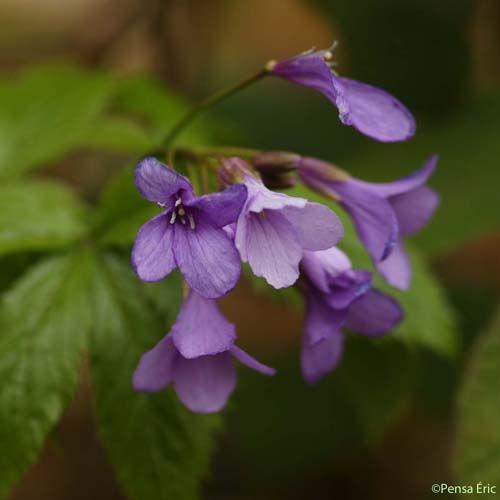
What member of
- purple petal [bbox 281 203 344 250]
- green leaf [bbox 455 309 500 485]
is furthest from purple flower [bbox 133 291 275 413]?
green leaf [bbox 455 309 500 485]

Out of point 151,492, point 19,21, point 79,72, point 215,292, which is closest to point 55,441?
point 151,492

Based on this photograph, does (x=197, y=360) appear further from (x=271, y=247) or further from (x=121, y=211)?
(x=121, y=211)

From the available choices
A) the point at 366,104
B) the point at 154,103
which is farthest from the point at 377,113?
the point at 154,103

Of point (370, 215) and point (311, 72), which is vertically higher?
point (311, 72)

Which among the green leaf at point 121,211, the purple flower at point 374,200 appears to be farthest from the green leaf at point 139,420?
the purple flower at point 374,200

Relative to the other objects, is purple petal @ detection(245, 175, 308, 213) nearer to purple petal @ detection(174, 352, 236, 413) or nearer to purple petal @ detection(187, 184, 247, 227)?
purple petal @ detection(187, 184, 247, 227)
